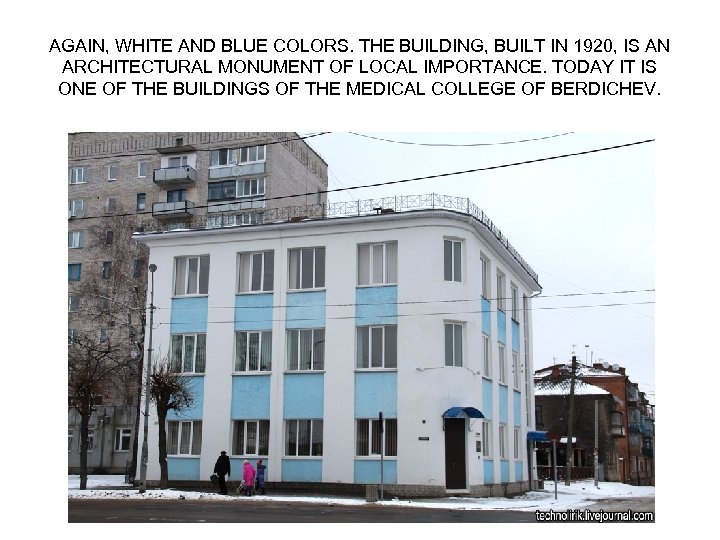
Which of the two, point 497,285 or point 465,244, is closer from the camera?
point 465,244

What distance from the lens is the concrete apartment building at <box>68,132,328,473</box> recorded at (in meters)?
58.2

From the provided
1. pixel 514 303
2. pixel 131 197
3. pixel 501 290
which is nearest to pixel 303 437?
pixel 501 290

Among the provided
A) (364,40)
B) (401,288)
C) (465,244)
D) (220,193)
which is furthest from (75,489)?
(220,193)

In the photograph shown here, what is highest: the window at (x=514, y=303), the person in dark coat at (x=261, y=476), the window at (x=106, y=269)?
the window at (x=106, y=269)

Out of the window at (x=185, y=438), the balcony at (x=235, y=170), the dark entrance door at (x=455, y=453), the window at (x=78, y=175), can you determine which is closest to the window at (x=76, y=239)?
the window at (x=78, y=175)

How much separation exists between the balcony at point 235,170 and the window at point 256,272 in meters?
28.5

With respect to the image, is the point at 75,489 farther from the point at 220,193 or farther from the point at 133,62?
the point at 220,193

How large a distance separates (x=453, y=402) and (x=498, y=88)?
685 inches

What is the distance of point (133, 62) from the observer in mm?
17359

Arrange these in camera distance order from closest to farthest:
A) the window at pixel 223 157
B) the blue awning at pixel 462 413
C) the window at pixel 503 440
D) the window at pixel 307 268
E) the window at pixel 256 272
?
1. the blue awning at pixel 462 413
2. the window at pixel 307 268
3. the window at pixel 256 272
4. the window at pixel 503 440
5. the window at pixel 223 157

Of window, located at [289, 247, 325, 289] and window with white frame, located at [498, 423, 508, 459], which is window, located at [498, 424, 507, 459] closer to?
window with white frame, located at [498, 423, 508, 459]

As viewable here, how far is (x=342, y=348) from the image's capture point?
1330 inches

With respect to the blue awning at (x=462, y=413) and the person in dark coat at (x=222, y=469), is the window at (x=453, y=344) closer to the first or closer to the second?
the blue awning at (x=462, y=413)

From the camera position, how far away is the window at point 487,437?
34500 mm
